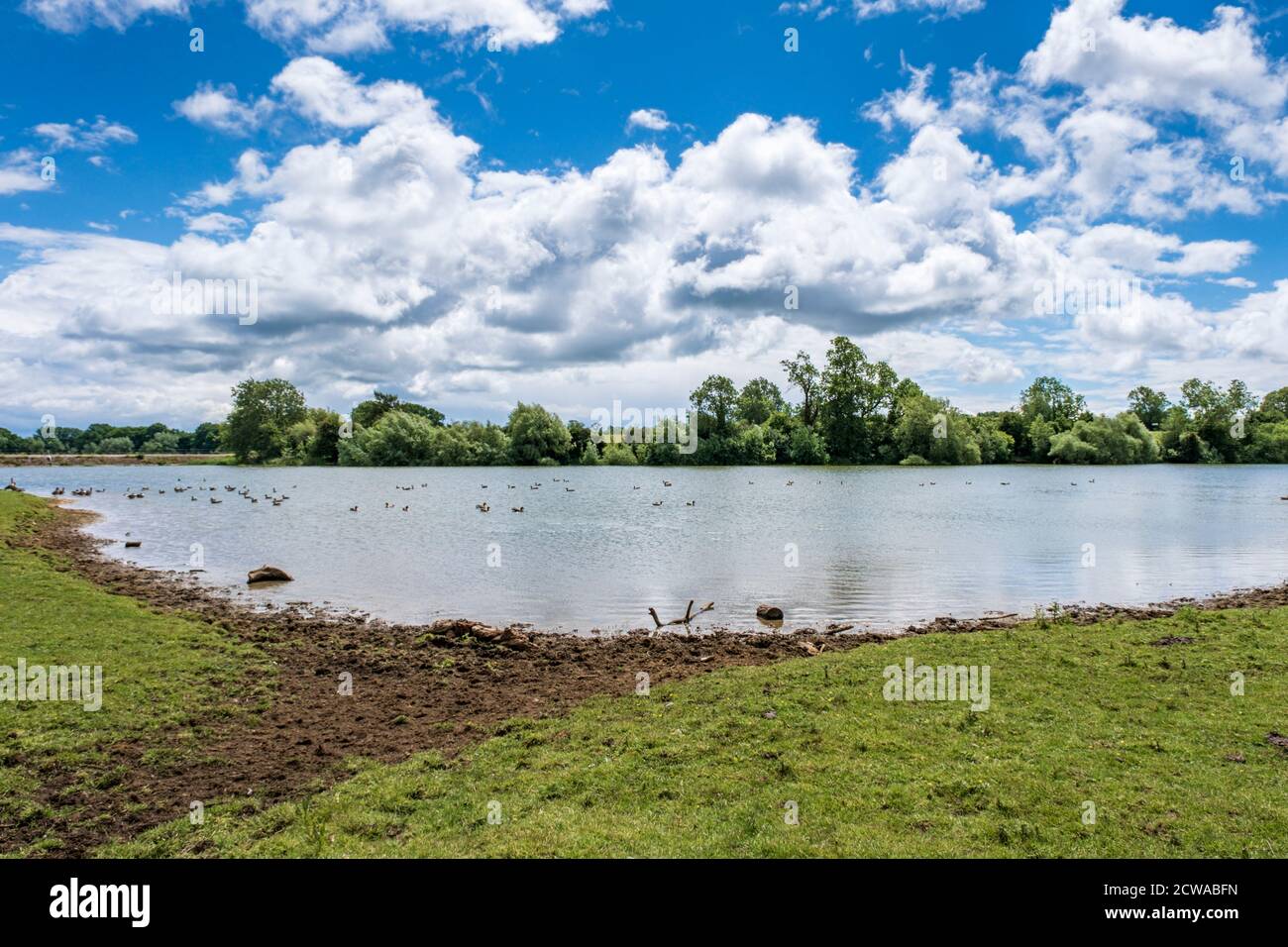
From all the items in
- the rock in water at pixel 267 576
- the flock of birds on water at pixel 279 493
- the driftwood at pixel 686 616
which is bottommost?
the driftwood at pixel 686 616

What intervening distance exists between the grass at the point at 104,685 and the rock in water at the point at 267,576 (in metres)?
4.93

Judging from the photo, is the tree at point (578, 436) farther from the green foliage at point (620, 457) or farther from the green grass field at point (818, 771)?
the green grass field at point (818, 771)

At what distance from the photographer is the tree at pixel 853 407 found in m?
129

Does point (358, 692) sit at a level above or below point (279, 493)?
below

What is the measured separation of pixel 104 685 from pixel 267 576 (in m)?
14.3

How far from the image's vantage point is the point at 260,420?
152 m

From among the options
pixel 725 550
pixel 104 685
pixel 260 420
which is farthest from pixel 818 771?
pixel 260 420

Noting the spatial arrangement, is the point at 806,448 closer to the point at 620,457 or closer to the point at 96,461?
the point at 620,457

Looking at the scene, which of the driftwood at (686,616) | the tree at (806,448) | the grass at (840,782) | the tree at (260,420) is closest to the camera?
the grass at (840,782)

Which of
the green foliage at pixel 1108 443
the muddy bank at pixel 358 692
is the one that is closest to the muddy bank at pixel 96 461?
the muddy bank at pixel 358 692

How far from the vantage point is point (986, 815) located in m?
7.15

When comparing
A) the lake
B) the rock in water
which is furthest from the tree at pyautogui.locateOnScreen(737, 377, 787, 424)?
the rock in water

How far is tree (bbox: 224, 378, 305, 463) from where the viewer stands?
150375mm
